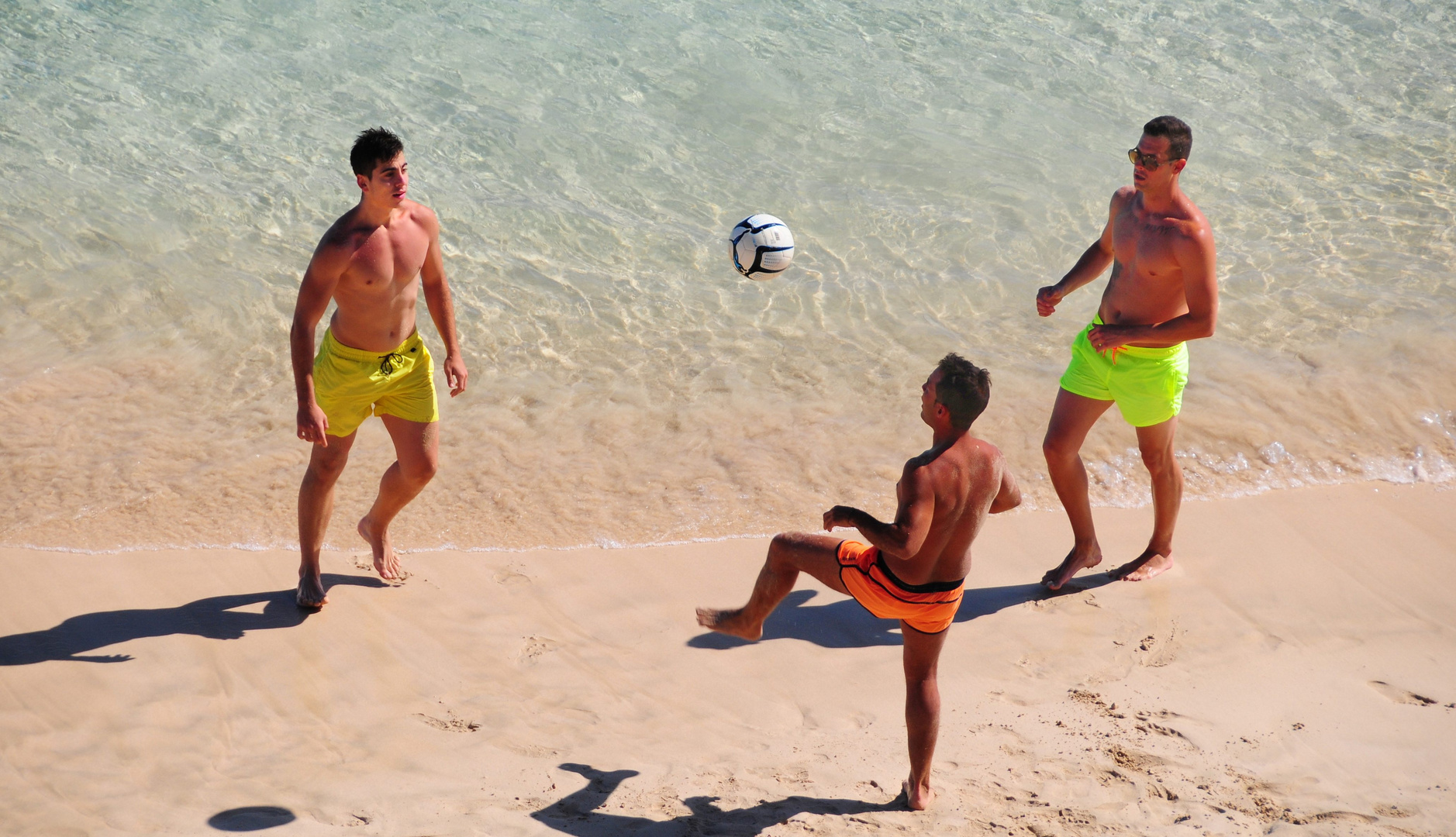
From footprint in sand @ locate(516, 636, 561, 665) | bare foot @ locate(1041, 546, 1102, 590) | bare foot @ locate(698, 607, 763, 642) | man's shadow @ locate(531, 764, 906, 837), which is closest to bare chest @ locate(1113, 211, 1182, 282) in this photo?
bare foot @ locate(1041, 546, 1102, 590)

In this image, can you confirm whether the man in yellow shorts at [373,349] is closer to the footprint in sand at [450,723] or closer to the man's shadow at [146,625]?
the man's shadow at [146,625]

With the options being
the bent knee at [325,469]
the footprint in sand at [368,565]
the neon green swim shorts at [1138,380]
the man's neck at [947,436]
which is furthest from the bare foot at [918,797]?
the bent knee at [325,469]

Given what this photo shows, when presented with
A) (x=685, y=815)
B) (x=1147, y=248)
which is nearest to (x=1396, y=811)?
(x=685, y=815)

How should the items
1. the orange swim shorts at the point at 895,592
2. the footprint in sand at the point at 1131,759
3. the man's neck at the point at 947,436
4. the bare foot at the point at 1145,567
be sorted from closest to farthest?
the man's neck at the point at 947,436 → the orange swim shorts at the point at 895,592 → the footprint in sand at the point at 1131,759 → the bare foot at the point at 1145,567

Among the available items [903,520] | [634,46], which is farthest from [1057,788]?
[634,46]

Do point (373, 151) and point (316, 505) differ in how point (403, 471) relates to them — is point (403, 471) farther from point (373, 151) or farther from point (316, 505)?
point (373, 151)

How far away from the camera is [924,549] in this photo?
11.0ft

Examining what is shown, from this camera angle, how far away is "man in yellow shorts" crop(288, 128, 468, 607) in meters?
4.23

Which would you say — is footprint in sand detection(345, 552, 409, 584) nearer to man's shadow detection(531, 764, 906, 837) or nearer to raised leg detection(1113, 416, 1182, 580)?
man's shadow detection(531, 764, 906, 837)

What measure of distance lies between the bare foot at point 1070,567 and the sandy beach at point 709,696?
0.27 ft

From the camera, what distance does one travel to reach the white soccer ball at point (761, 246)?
5.41 meters

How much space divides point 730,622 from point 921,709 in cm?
68

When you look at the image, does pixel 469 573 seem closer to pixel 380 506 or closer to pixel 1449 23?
pixel 380 506

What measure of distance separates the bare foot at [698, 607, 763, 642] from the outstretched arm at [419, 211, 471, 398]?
1637 millimetres
